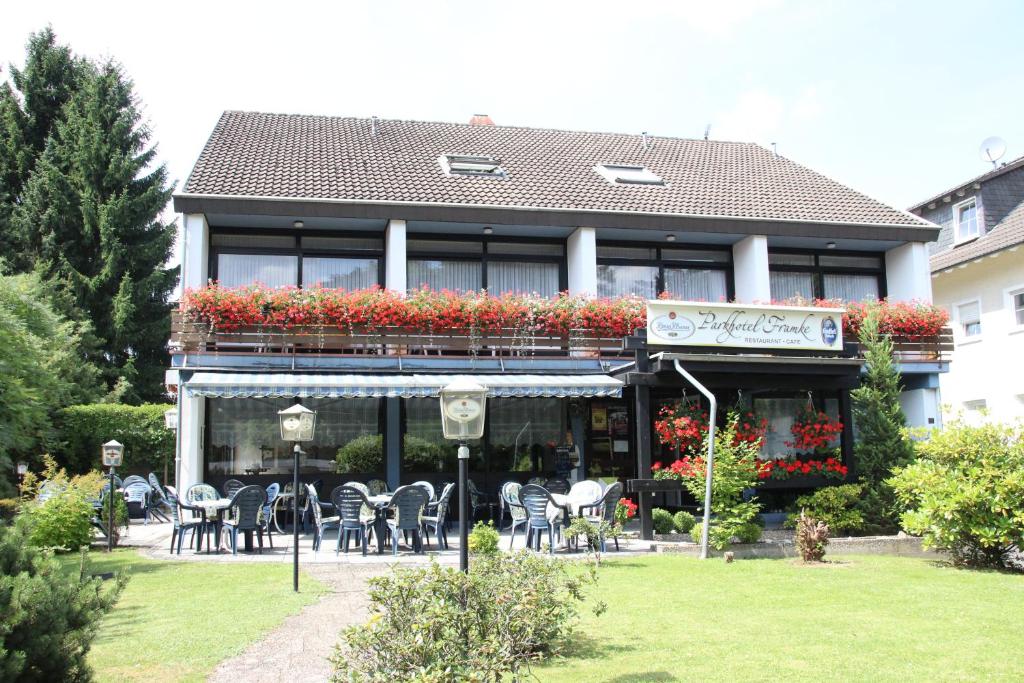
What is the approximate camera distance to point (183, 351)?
16.0 meters

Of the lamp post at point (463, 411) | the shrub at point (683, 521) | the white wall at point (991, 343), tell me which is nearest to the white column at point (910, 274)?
the white wall at point (991, 343)

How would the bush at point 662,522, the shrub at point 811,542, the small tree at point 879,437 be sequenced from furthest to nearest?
the small tree at point 879,437 < the bush at point 662,522 < the shrub at point 811,542

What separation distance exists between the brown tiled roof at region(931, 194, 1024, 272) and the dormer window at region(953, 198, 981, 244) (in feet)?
0.95

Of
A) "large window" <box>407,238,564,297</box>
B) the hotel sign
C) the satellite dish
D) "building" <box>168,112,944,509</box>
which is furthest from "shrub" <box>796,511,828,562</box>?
the satellite dish

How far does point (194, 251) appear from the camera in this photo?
1720cm

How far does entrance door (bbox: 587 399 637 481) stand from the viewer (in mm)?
18422

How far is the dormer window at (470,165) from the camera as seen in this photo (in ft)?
67.0

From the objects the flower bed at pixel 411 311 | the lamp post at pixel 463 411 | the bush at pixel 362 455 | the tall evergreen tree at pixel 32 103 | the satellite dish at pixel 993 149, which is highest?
Answer: the tall evergreen tree at pixel 32 103

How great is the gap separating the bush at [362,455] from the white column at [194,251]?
13.9ft

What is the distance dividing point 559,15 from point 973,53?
23.3ft

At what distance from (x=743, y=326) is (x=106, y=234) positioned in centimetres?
2507

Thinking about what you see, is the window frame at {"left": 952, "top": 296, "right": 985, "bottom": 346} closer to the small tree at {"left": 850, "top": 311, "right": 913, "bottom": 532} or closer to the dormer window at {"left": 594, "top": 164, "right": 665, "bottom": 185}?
the small tree at {"left": 850, "top": 311, "right": 913, "bottom": 532}

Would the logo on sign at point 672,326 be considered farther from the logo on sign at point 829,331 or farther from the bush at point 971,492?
the bush at point 971,492

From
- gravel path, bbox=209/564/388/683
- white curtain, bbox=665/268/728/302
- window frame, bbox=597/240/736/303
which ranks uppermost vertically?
window frame, bbox=597/240/736/303
